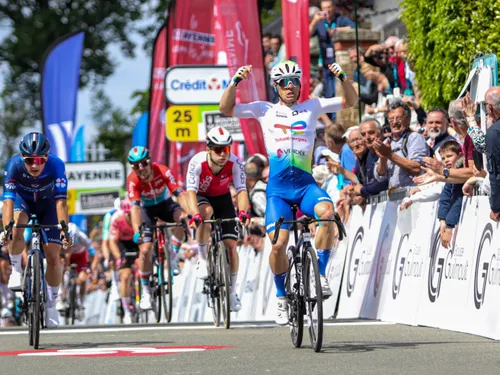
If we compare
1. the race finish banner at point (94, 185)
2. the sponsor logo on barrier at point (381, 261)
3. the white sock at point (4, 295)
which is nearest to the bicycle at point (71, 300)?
the white sock at point (4, 295)

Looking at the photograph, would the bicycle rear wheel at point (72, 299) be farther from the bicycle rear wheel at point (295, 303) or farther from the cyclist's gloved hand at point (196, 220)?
the bicycle rear wheel at point (295, 303)

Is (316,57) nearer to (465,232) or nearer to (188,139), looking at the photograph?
(188,139)

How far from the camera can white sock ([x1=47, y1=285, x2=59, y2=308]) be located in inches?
553

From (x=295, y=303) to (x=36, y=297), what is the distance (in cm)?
250

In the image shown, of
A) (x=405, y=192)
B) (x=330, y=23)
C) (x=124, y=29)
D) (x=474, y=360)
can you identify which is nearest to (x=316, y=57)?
(x=330, y=23)

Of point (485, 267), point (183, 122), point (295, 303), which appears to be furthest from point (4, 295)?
point (485, 267)

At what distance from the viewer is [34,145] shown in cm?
1291

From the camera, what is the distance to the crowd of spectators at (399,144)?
12359 millimetres

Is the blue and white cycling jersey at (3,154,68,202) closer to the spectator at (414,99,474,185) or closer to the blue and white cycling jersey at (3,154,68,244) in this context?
the blue and white cycling jersey at (3,154,68,244)

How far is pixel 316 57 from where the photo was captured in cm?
2527

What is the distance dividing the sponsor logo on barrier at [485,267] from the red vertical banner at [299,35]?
884 centimetres

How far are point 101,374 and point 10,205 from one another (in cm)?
421

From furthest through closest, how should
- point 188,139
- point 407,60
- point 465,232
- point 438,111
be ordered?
point 188,139 → point 407,60 → point 438,111 → point 465,232

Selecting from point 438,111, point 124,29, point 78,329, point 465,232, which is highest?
point 124,29
